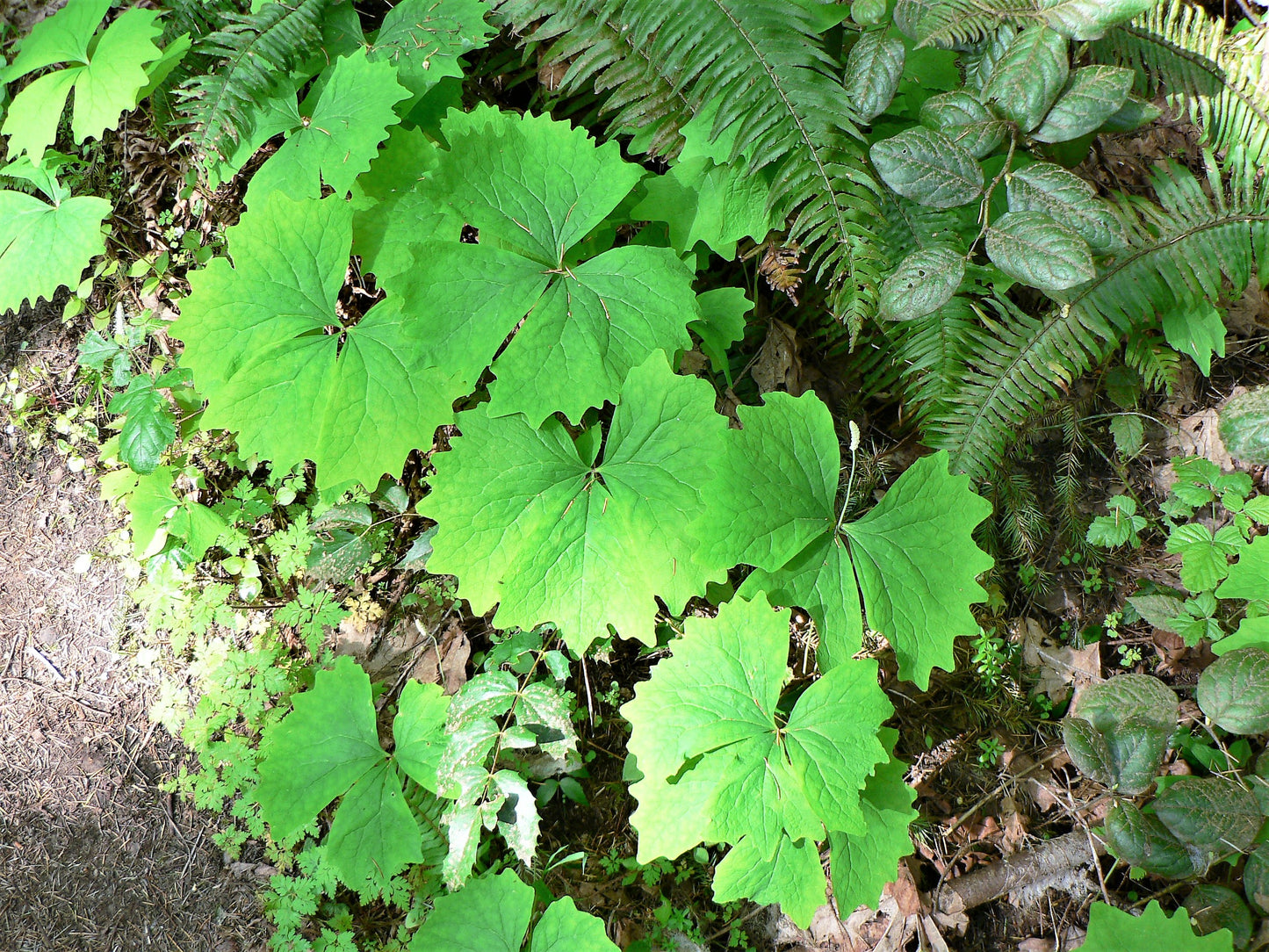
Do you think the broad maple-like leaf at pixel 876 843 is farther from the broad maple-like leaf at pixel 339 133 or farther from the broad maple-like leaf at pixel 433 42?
the broad maple-like leaf at pixel 433 42

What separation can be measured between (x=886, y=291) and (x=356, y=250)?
1403mm

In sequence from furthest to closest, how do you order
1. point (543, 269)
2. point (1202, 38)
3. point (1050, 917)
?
point (1050, 917)
point (1202, 38)
point (543, 269)

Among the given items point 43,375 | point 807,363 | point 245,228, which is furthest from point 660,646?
point 43,375

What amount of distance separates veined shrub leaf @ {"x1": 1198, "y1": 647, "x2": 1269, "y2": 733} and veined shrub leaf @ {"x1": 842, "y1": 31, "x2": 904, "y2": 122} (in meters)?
1.80

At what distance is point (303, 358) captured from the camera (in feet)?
6.88

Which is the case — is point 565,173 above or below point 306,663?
above

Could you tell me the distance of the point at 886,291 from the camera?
6.60 feet

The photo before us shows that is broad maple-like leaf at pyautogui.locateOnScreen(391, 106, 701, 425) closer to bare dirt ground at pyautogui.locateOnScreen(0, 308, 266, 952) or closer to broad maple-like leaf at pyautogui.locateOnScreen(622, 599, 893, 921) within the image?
broad maple-like leaf at pyautogui.locateOnScreen(622, 599, 893, 921)

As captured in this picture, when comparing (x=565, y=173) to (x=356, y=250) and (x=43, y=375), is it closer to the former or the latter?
(x=356, y=250)

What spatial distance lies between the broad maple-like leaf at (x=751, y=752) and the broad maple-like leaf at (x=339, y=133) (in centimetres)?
153

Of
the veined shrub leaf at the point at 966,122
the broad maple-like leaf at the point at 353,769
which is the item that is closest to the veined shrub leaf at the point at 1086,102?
the veined shrub leaf at the point at 966,122

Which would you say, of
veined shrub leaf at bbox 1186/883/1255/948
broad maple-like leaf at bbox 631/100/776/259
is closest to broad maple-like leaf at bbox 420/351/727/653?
broad maple-like leaf at bbox 631/100/776/259

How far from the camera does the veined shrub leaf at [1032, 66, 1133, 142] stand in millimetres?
1900

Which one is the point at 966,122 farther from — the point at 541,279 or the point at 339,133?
the point at 339,133
